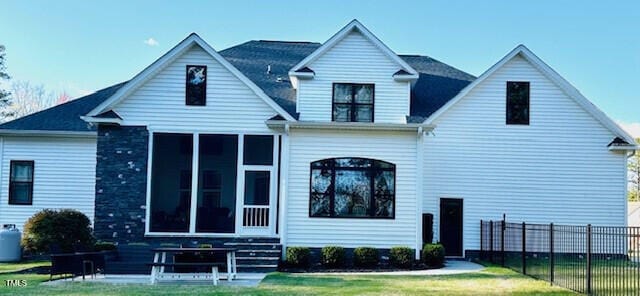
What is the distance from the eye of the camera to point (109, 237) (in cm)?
1650

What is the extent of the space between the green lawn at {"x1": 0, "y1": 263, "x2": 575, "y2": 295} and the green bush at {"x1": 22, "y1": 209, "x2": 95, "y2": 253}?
2312 millimetres

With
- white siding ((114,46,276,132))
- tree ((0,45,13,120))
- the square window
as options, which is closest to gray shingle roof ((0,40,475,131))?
white siding ((114,46,276,132))

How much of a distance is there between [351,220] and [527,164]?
638cm

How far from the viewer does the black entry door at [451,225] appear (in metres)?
19.3

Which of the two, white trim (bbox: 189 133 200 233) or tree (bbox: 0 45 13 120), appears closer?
white trim (bbox: 189 133 200 233)

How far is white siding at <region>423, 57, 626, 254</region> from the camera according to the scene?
1919 cm

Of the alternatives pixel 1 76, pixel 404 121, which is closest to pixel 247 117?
pixel 404 121

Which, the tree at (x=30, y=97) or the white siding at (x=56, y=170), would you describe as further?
the tree at (x=30, y=97)

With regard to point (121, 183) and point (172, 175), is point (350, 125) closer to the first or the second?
point (121, 183)

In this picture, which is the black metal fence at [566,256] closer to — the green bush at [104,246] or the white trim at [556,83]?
the white trim at [556,83]

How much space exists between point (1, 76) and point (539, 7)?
30225 mm

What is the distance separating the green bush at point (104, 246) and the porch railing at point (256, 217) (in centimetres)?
357

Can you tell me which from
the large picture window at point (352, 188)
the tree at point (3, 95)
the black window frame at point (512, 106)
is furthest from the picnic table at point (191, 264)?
the tree at point (3, 95)

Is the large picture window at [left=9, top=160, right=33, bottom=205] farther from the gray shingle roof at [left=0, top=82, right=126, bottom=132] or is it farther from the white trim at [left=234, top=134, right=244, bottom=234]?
the white trim at [left=234, top=134, right=244, bottom=234]
